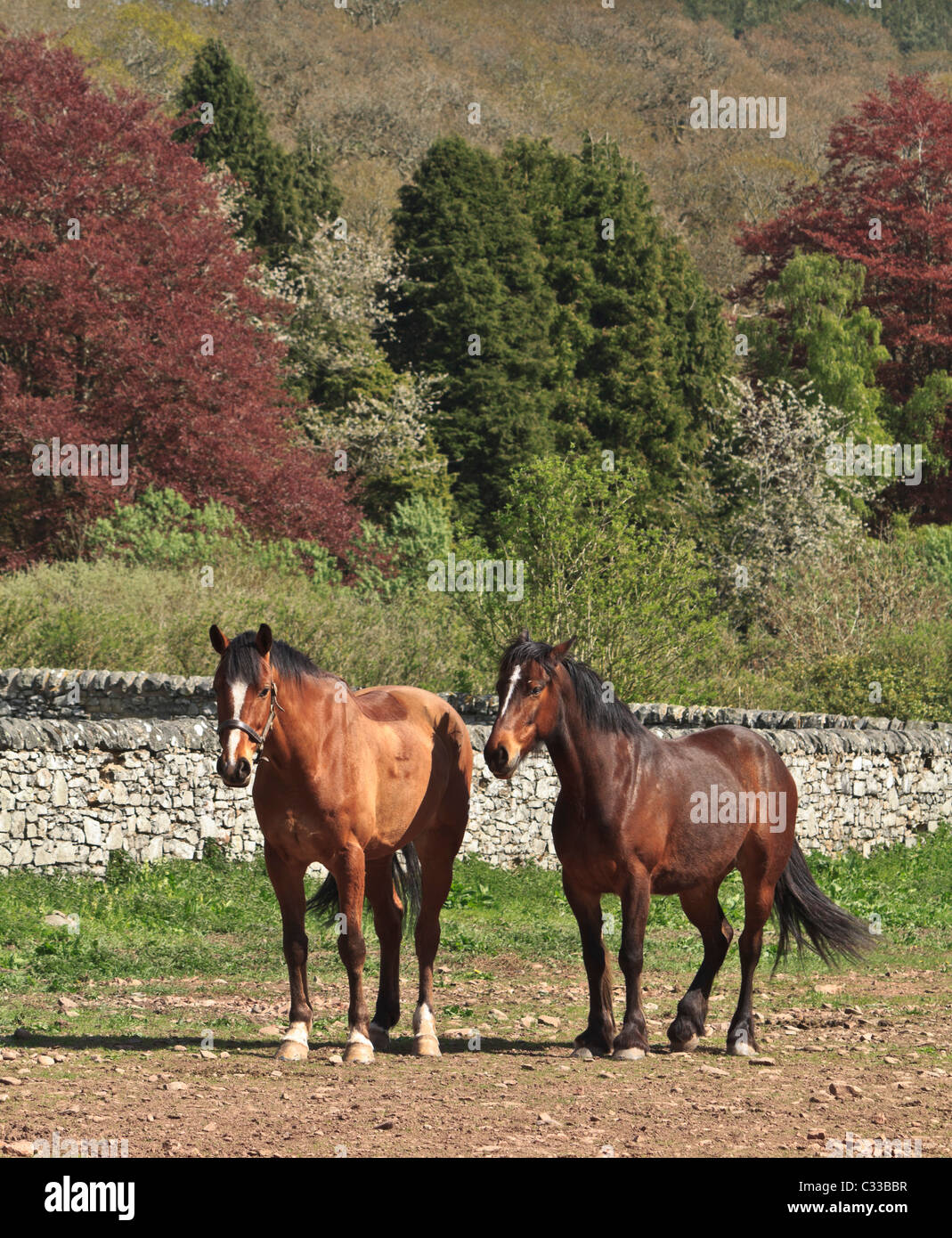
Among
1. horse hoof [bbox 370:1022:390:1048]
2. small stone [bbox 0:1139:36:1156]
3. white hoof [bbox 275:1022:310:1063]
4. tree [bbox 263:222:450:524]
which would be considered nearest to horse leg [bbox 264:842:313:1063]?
white hoof [bbox 275:1022:310:1063]

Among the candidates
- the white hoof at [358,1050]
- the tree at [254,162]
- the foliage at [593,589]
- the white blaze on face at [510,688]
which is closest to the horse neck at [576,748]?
the white blaze on face at [510,688]

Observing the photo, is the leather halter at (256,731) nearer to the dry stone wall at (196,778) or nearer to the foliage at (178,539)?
the dry stone wall at (196,778)

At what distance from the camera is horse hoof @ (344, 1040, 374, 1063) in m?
7.42

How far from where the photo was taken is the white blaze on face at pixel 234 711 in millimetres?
6844

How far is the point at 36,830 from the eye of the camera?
12430mm

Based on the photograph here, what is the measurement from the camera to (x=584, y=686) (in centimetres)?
787

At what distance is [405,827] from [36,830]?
555cm

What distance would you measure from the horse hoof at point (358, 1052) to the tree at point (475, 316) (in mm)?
27522

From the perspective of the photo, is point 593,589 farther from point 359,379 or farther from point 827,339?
point 827,339

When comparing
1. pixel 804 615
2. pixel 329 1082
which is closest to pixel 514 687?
pixel 329 1082

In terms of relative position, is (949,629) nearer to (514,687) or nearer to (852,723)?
(852,723)

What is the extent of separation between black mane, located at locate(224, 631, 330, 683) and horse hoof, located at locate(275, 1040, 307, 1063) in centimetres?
193

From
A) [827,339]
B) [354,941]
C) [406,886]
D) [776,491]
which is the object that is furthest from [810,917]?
[827,339]

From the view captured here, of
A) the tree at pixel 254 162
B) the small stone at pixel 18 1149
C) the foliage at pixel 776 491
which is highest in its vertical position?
the tree at pixel 254 162
